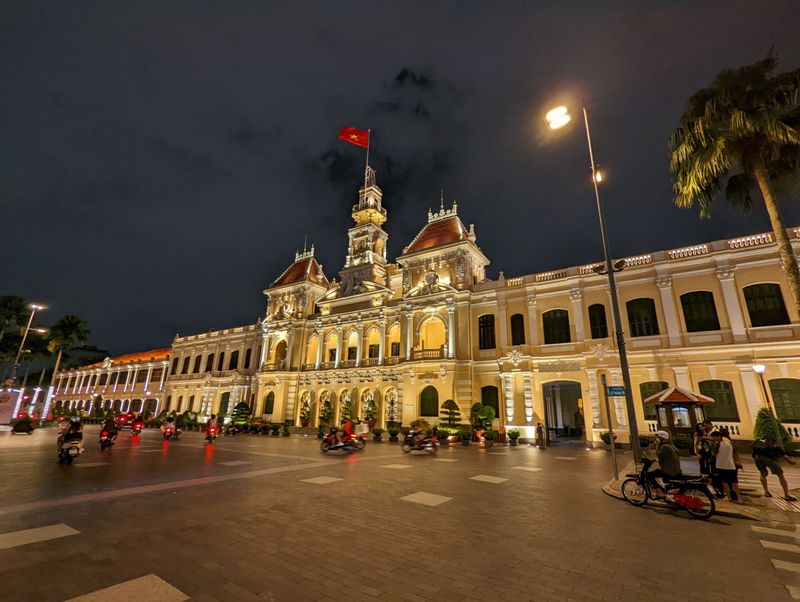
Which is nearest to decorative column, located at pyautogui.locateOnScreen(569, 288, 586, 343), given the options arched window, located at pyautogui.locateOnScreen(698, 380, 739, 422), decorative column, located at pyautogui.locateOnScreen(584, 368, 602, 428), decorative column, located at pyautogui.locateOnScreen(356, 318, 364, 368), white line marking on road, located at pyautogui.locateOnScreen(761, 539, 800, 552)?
decorative column, located at pyautogui.locateOnScreen(584, 368, 602, 428)

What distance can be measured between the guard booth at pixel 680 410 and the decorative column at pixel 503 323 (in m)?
12.4

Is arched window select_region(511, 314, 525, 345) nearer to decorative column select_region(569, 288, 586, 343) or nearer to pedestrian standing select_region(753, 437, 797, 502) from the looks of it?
decorative column select_region(569, 288, 586, 343)

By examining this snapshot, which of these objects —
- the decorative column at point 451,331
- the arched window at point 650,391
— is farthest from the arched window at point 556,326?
the decorative column at point 451,331

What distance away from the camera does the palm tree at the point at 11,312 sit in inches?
1442

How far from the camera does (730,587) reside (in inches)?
169

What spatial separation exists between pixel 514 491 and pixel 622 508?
2540 mm

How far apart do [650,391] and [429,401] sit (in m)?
15.6

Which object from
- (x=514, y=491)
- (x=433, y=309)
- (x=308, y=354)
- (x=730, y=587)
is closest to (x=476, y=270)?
(x=433, y=309)

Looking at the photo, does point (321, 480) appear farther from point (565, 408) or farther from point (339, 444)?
point (565, 408)

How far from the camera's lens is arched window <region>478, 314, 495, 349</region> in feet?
96.9

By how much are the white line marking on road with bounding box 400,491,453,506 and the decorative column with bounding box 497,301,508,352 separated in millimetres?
20911

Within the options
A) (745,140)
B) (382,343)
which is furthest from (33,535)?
(382,343)

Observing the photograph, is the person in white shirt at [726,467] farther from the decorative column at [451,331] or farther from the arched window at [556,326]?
the decorative column at [451,331]

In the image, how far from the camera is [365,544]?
5.50m
